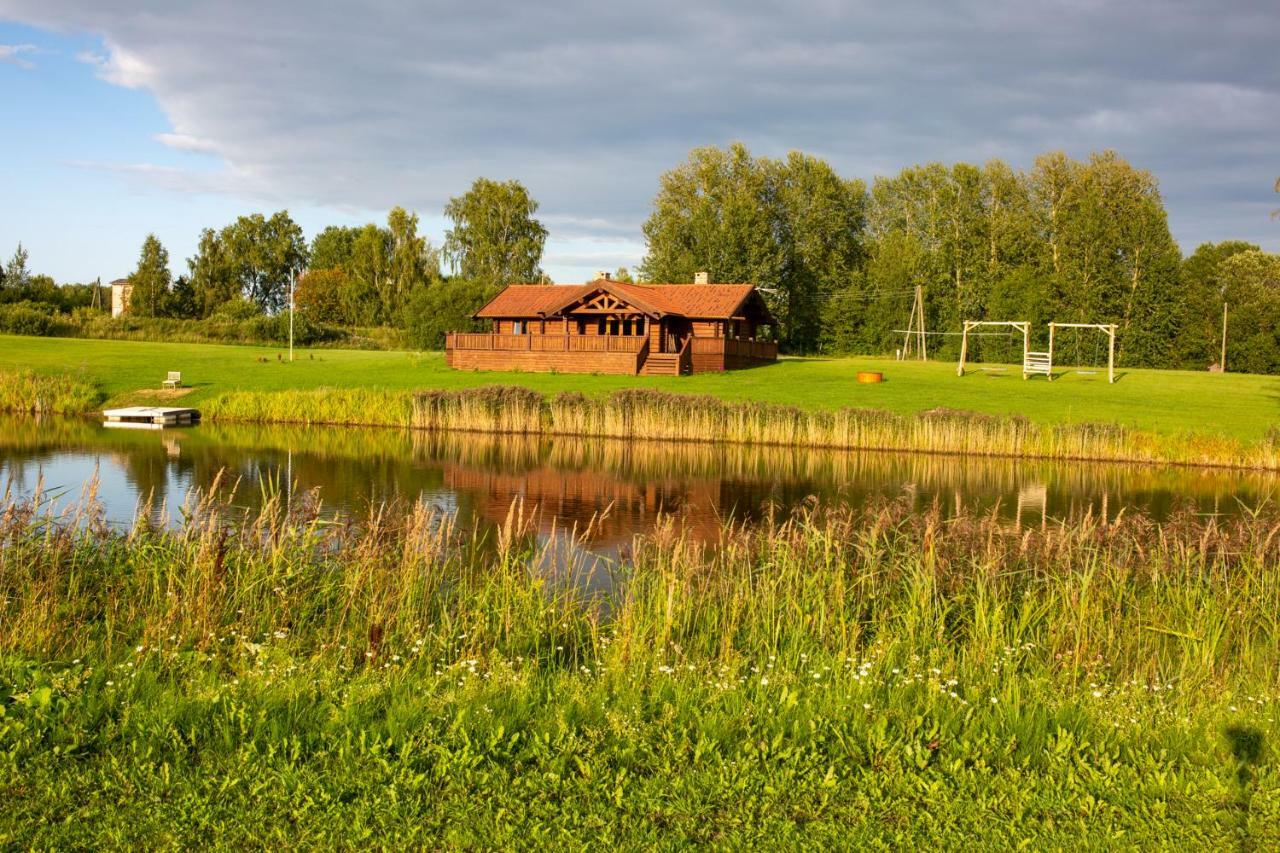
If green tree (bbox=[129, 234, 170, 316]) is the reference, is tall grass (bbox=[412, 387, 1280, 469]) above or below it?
below

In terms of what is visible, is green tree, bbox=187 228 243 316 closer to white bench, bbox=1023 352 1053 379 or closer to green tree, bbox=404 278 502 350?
green tree, bbox=404 278 502 350

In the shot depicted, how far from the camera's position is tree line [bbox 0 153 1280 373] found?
64.0 metres

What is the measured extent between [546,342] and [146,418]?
19913 mm

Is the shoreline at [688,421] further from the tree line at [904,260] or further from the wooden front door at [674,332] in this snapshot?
the tree line at [904,260]

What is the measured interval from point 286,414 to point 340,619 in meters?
30.8

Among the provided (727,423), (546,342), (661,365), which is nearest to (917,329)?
(661,365)

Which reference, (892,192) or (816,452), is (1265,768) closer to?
(816,452)

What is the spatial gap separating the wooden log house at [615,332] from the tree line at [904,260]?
13639 millimetres

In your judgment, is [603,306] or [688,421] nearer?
[688,421]

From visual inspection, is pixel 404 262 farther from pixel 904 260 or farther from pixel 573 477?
pixel 573 477

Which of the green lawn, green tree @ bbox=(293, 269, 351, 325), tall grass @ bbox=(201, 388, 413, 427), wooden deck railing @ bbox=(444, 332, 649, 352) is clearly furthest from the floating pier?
green tree @ bbox=(293, 269, 351, 325)

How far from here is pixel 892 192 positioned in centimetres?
8356

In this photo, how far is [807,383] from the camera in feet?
139

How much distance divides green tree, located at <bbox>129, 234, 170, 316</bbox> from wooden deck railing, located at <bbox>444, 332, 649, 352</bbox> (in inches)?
1869
